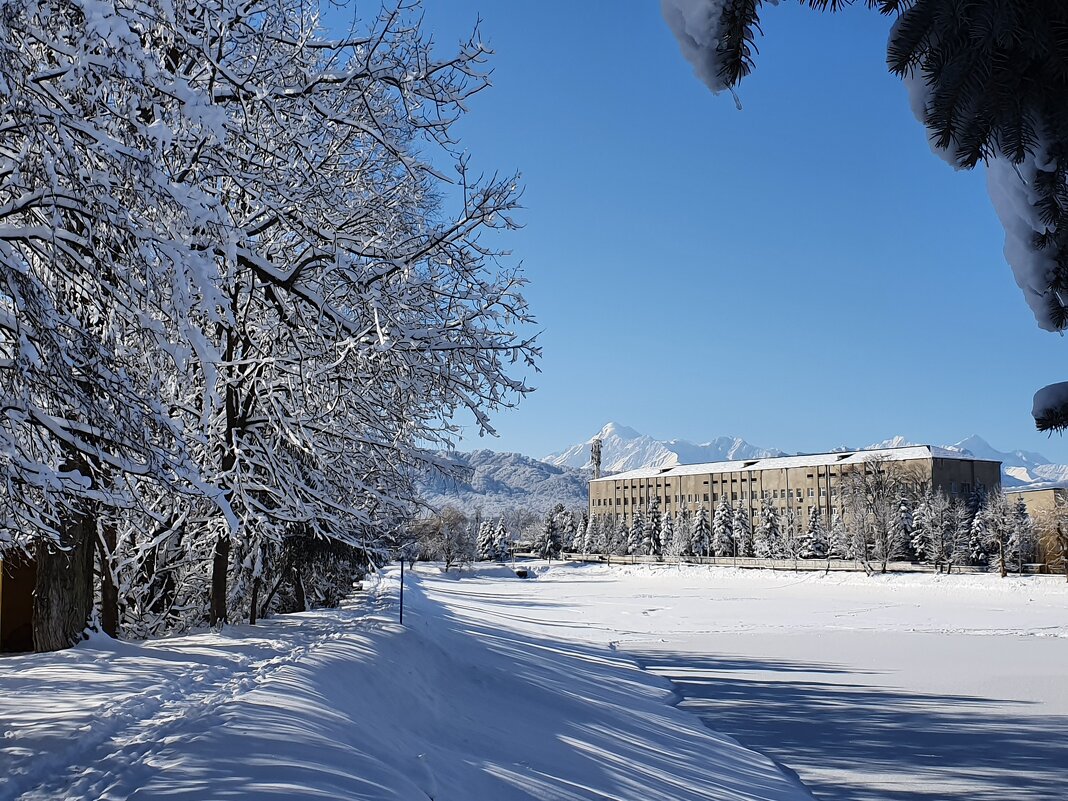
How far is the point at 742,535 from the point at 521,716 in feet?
305

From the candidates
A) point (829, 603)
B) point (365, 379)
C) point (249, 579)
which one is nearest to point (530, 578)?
point (829, 603)

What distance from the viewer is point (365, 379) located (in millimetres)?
10445

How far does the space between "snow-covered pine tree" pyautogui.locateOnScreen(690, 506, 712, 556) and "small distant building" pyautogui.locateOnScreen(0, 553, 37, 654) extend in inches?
3821

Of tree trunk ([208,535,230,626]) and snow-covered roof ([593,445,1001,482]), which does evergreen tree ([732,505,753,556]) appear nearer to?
snow-covered roof ([593,445,1001,482])

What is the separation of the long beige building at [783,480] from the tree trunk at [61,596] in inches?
3895

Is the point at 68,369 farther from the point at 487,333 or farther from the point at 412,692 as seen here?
the point at 412,692

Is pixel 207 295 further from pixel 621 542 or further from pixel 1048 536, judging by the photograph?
pixel 621 542

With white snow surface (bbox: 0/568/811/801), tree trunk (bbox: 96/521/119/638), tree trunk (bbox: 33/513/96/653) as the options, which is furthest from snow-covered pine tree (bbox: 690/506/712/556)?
tree trunk (bbox: 33/513/96/653)

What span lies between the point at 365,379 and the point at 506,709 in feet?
19.2

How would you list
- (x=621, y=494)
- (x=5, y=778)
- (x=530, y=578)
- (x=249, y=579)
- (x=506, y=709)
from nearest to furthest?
1. (x=5, y=778)
2. (x=506, y=709)
3. (x=249, y=579)
4. (x=530, y=578)
5. (x=621, y=494)

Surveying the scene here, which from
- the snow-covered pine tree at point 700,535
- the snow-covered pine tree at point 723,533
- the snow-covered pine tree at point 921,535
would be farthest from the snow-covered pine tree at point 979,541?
the snow-covered pine tree at point 700,535

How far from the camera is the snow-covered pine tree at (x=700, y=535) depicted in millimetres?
104500

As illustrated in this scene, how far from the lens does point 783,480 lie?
123m

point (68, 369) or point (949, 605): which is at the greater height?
point (68, 369)
